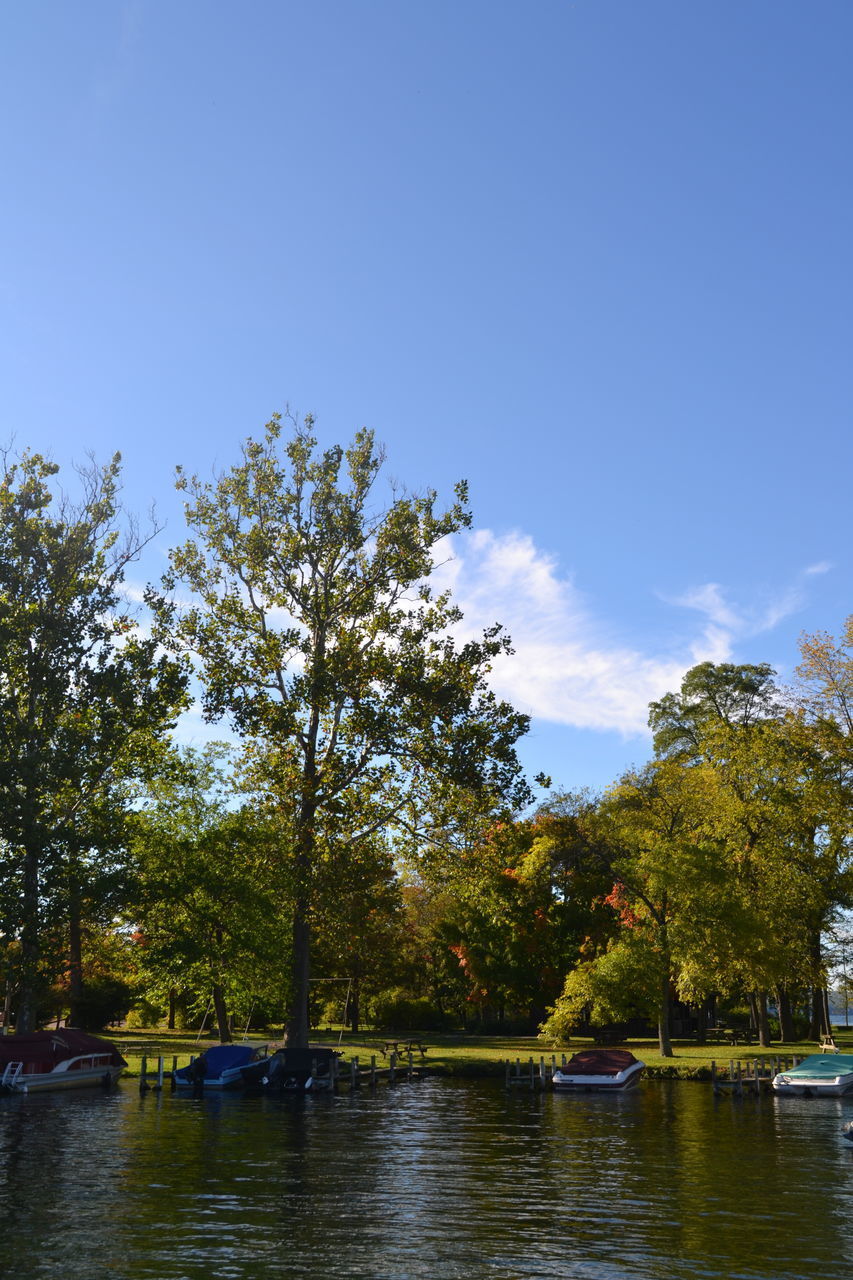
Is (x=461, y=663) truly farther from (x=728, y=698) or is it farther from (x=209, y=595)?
(x=728, y=698)

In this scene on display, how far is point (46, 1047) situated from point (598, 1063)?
74.6 ft

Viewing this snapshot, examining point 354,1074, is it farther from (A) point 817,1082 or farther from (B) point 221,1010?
(A) point 817,1082

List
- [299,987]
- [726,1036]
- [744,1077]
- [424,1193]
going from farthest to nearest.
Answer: [726,1036]
[299,987]
[744,1077]
[424,1193]

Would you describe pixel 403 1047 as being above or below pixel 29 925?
below

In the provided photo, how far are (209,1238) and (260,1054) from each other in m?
31.1

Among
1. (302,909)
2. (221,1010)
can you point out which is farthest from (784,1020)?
(302,909)

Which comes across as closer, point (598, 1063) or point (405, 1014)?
point (598, 1063)

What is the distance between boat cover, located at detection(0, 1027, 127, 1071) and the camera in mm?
42062

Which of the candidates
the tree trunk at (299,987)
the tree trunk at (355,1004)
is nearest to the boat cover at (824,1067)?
the tree trunk at (299,987)

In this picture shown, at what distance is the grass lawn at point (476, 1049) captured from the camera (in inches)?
1999

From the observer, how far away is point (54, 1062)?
4309cm

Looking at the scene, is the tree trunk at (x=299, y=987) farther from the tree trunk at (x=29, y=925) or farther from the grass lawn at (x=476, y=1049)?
the tree trunk at (x=29, y=925)

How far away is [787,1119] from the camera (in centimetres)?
3538

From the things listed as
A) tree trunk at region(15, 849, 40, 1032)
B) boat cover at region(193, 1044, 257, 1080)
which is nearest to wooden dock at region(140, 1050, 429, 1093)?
boat cover at region(193, 1044, 257, 1080)
